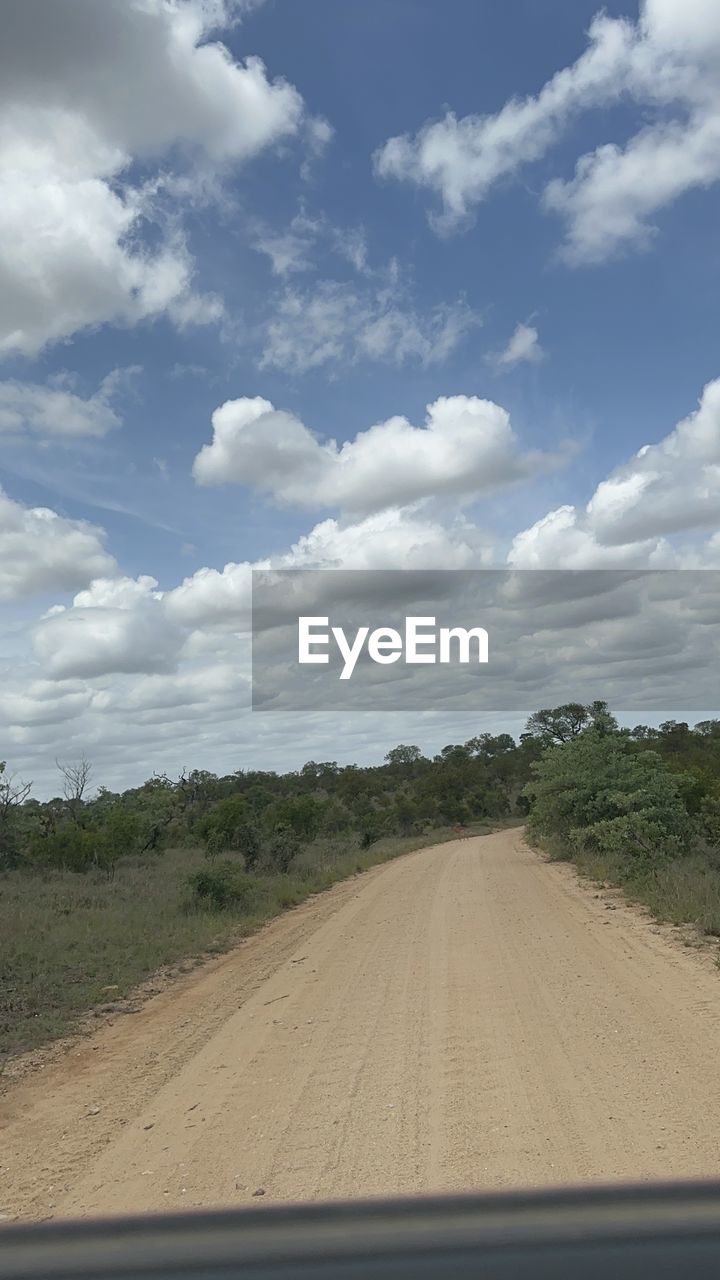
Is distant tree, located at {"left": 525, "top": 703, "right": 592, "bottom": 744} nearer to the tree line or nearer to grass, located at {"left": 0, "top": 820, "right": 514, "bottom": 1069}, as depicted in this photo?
the tree line

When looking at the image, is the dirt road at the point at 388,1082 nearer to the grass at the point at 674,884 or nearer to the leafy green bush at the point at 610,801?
the grass at the point at 674,884

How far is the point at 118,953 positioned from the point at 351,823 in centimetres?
4201

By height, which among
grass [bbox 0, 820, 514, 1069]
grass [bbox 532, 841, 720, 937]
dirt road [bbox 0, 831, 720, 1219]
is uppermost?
grass [bbox 532, 841, 720, 937]

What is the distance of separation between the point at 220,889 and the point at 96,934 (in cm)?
414

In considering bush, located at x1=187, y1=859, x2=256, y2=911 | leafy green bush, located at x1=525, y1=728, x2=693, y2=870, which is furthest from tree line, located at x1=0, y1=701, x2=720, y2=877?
bush, located at x1=187, y1=859, x2=256, y2=911

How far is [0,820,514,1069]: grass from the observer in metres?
10.1

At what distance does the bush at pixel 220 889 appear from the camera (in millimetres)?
17922

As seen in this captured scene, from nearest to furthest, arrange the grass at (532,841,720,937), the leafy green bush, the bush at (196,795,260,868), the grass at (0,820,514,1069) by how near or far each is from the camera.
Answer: the grass at (0,820,514,1069), the grass at (532,841,720,937), the leafy green bush, the bush at (196,795,260,868)

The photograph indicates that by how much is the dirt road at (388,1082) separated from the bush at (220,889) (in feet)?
18.7

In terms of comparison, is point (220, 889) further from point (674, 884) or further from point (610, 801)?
point (610, 801)

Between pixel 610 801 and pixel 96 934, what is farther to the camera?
pixel 610 801

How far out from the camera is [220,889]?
59.4 feet

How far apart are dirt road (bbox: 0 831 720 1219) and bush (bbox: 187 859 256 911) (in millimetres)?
5712

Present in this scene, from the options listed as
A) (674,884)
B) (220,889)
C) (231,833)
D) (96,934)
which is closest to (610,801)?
(674,884)
